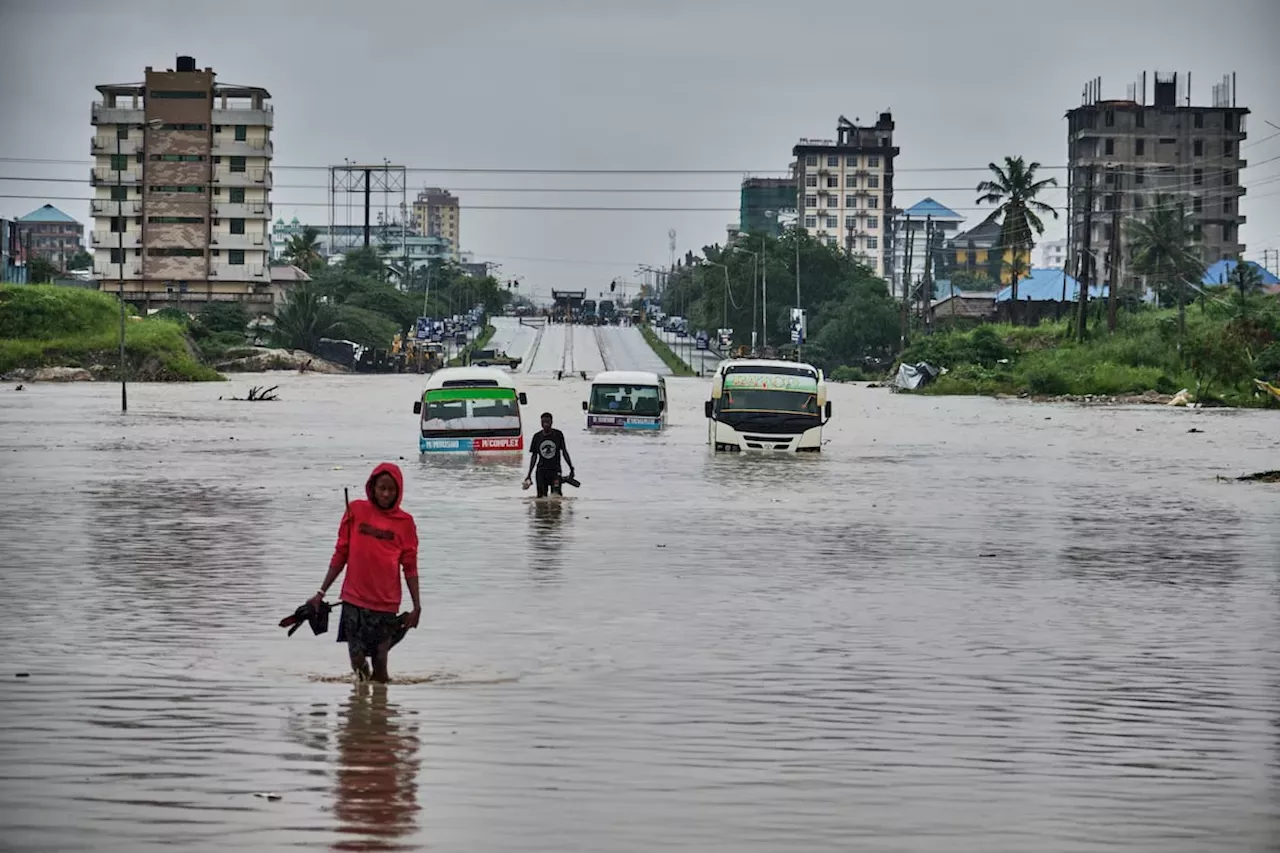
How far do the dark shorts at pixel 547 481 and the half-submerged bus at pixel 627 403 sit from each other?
75.8 ft

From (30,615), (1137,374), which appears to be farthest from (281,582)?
(1137,374)

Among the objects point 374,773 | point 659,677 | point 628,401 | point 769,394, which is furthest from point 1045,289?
point 374,773

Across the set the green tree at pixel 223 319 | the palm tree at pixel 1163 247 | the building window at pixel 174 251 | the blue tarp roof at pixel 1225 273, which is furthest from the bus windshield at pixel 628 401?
the blue tarp roof at pixel 1225 273

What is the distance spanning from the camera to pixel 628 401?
2095 inches

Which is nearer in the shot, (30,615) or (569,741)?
(569,741)

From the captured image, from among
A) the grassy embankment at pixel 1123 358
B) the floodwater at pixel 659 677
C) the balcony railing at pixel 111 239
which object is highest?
the balcony railing at pixel 111 239

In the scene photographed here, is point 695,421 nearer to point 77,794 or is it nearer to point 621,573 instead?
point 621,573

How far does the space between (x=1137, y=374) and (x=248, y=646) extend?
76.5m

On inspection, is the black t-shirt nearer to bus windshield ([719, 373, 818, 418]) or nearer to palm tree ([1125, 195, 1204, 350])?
bus windshield ([719, 373, 818, 418])

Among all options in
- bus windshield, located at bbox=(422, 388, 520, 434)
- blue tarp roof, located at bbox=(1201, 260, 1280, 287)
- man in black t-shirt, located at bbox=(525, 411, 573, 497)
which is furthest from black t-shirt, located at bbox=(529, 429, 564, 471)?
blue tarp roof, located at bbox=(1201, 260, 1280, 287)

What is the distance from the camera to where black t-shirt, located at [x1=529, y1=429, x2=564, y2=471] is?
1109 inches

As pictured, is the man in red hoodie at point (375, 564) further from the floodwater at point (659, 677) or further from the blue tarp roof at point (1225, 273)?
the blue tarp roof at point (1225, 273)

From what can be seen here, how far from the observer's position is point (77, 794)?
891cm

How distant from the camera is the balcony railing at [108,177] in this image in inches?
5935
